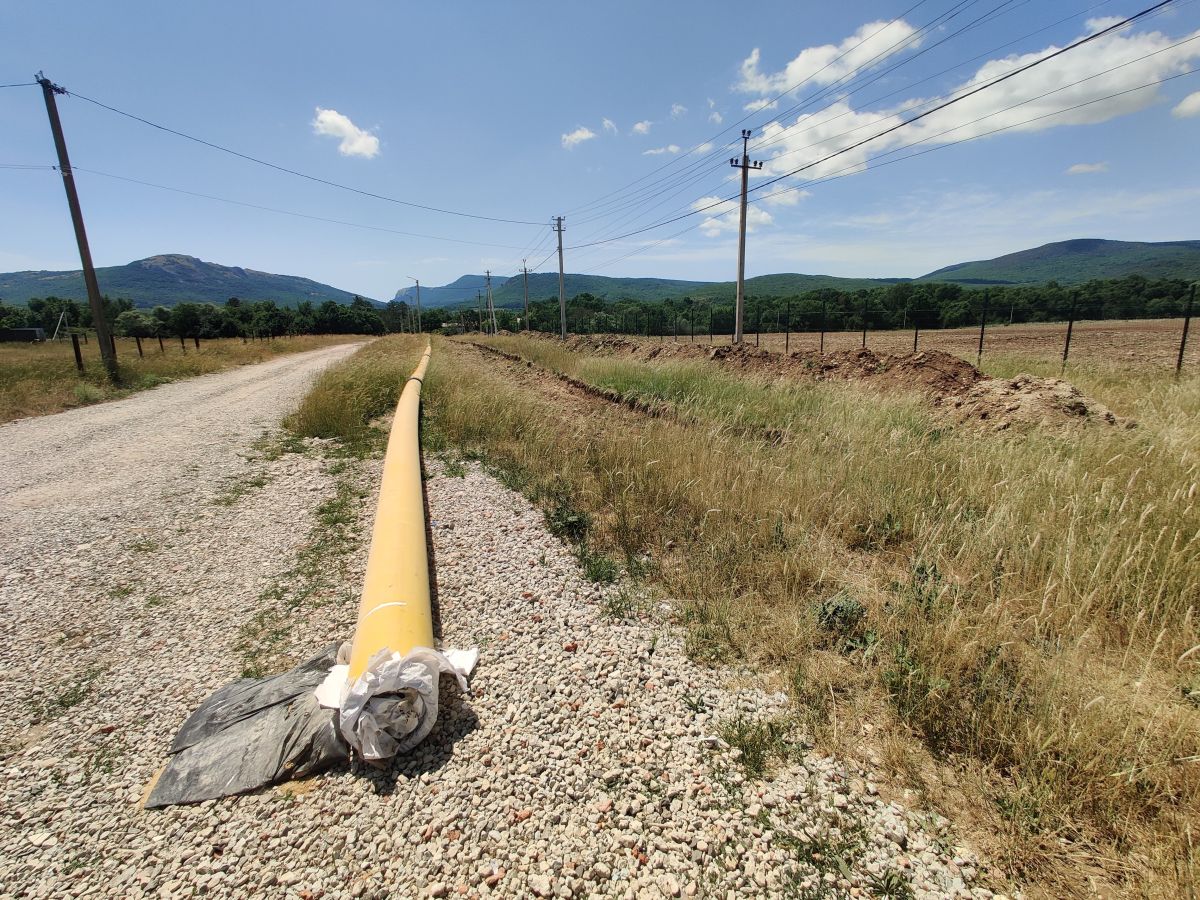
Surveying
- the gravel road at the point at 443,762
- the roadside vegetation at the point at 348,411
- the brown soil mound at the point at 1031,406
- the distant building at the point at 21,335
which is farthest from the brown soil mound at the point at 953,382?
the distant building at the point at 21,335

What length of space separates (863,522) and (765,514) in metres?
0.83

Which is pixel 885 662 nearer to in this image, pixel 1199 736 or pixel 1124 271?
pixel 1199 736

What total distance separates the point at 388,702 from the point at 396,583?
2.90ft

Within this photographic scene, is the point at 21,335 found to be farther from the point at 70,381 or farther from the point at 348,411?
the point at 348,411

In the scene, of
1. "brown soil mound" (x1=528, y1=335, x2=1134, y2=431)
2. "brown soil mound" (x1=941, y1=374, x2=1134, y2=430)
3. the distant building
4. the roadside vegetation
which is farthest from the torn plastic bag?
the distant building

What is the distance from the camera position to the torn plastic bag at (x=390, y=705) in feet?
7.63

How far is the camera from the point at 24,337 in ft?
154

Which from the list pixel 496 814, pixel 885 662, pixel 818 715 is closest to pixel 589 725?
pixel 496 814

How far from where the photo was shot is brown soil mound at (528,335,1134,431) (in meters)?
7.30

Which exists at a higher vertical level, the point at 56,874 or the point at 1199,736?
the point at 1199,736

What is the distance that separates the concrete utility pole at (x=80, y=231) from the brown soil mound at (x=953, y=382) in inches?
725

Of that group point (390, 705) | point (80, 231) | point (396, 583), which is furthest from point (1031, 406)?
point (80, 231)

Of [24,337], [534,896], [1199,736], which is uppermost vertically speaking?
[24,337]

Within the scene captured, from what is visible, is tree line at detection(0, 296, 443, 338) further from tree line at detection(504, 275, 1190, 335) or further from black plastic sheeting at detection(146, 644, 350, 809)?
black plastic sheeting at detection(146, 644, 350, 809)
